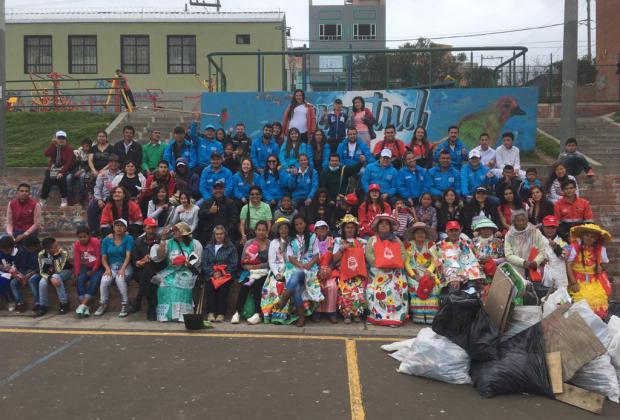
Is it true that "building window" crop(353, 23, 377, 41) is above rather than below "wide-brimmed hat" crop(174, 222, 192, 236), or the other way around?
above

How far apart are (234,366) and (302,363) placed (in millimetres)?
701

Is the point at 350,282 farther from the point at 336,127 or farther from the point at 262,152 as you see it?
the point at 336,127

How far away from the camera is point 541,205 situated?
849 cm

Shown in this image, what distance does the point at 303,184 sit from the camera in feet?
30.2

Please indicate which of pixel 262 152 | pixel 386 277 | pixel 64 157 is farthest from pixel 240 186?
pixel 64 157

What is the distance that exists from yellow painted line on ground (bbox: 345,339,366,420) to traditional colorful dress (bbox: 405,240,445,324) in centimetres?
139

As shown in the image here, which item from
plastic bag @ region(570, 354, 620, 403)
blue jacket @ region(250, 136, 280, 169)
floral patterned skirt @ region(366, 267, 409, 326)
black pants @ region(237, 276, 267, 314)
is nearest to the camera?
plastic bag @ region(570, 354, 620, 403)

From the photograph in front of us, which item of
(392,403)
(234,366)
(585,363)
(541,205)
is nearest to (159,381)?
(234,366)

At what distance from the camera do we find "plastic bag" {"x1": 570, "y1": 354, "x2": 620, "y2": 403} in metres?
4.72

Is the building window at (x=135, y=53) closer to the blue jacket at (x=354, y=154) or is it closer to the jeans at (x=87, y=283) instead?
the blue jacket at (x=354, y=154)

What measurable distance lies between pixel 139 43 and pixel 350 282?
80.4 ft

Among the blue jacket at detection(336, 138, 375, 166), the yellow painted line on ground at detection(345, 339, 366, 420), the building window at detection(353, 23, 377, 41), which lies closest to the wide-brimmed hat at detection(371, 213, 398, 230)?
the yellow painted line on ground at detection(345, 339, 366, 420)

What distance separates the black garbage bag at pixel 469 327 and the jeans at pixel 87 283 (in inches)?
198

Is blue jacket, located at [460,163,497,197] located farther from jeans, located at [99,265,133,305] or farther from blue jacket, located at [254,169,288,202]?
jeans, located at [99,265,133,305]
